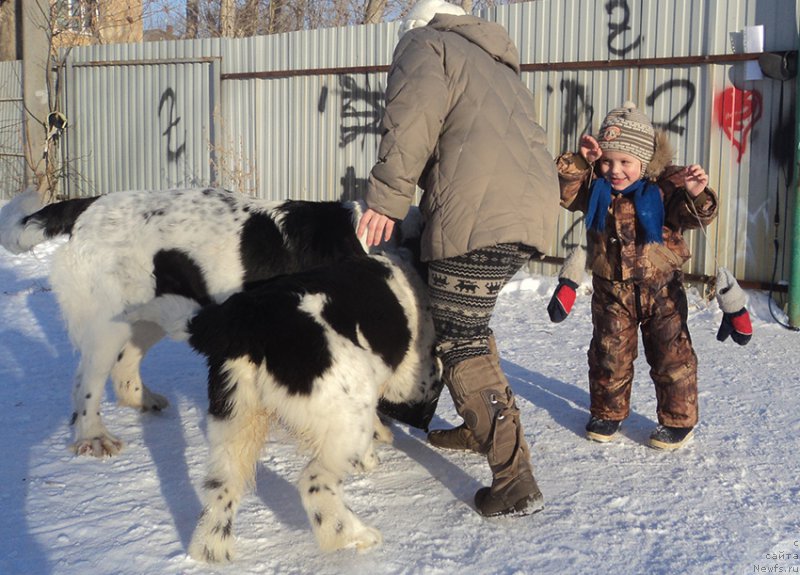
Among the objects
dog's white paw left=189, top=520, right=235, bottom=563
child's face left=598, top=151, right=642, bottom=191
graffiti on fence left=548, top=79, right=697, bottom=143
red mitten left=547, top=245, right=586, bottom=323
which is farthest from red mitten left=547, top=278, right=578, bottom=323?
graffiti on fence left=548, top=79, right=697, bottom=143

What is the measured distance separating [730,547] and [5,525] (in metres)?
2.80

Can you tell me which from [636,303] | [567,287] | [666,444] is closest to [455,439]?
[567,287]

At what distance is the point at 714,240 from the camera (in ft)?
23.0

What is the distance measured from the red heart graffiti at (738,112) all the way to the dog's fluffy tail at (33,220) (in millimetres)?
5263

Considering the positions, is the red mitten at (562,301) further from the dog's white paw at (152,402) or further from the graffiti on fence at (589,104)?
the graffiti on fence at (589,104)

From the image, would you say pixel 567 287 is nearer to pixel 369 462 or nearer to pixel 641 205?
pixel 641 205

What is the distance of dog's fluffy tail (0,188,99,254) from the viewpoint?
4.29 metres

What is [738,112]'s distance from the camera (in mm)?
6867

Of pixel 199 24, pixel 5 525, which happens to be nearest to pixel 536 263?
pixel 5 525

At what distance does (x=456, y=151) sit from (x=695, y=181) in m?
1.24

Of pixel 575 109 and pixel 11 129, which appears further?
pixel 11 129

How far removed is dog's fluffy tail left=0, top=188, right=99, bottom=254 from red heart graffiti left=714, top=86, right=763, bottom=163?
5263 mm

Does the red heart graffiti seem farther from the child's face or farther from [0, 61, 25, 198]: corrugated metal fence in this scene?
[0, 61, 25, 198]: corrugated metal fence

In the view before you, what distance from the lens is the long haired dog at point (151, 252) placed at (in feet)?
12.7
